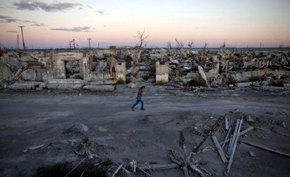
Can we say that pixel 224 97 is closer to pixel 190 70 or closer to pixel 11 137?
pixel 190 70

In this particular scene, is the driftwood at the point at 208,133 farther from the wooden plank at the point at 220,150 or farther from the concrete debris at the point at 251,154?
the concrete debris at the point at 251,154

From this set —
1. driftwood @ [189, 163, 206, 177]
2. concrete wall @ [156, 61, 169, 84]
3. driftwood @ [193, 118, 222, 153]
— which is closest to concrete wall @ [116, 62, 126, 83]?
concrete wall @ [156, 61, 169, 84]

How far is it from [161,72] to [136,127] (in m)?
9.80

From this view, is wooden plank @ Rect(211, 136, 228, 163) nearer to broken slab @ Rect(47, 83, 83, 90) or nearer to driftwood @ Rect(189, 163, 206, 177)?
driftwood @ Rect(189, 163, 206, 177)

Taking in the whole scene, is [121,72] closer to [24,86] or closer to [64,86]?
[64,86]

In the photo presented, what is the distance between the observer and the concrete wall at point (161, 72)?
16.0 meters

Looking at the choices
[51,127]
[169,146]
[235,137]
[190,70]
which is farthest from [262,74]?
[51,127]

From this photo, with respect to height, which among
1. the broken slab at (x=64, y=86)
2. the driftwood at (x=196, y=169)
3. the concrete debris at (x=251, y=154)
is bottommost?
the driftwood at (x=196, y=169)

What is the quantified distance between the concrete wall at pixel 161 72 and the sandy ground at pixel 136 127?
4604mm

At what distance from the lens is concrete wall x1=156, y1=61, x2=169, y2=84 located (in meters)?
16.0

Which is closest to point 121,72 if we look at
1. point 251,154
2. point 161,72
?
point 161,72

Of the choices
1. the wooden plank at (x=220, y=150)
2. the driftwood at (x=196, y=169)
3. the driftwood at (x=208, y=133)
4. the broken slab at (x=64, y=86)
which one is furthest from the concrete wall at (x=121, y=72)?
the driftwood at (x=196, y=169)

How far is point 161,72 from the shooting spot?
16.2 metres

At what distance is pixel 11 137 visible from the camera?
6.35 metres
